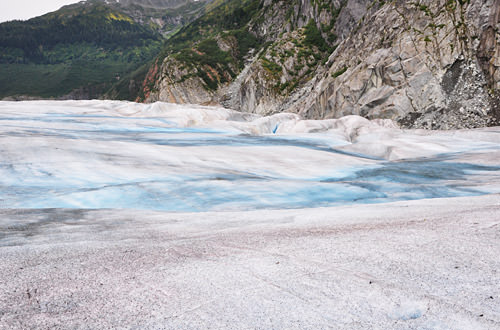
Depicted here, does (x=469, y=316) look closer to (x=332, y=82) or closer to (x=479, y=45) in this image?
(x=479, y=45)

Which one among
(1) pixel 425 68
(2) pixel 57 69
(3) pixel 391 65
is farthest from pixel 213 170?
(2) pixel 57 69

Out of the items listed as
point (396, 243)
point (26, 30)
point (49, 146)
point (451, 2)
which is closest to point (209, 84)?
point (451, 2)

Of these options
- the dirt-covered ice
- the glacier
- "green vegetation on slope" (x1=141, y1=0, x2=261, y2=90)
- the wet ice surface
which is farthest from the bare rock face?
"green vegetation on slope" (x1=141, y1=0, x2=261, y2=90)

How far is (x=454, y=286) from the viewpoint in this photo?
2.33 metres

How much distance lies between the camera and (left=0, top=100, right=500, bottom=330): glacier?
6.83ft

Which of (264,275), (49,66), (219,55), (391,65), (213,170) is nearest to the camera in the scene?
(264,275)

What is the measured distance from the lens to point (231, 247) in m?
3.24

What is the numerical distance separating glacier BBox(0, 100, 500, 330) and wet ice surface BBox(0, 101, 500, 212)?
0.05 meters

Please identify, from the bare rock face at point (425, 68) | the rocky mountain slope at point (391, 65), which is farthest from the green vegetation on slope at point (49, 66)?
the bare rock face at point (425, 68)

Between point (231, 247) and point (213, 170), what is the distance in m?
5.21

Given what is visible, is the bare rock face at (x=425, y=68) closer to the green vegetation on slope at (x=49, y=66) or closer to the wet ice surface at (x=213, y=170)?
the wet ice surface at (x=213, y=170)

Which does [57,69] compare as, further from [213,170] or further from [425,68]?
[213,170]

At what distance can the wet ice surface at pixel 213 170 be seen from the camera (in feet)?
21.4

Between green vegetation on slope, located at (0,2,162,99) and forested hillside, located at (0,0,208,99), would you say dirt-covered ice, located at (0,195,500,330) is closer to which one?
forested hillside, located at (0,0,208,99)
